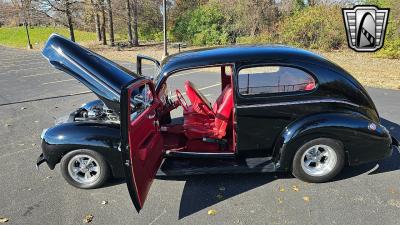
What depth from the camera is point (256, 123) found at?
4.49m

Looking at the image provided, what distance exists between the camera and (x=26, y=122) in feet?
25.6

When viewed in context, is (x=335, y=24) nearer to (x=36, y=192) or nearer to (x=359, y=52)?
(x=359, y=52)

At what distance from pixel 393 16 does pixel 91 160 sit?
17.0m

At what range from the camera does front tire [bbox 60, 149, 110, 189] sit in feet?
14.7

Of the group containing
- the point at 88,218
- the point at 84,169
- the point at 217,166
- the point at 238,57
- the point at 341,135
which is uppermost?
the point at 238,57

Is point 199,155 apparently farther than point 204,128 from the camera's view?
No

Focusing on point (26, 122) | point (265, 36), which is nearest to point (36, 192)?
point (26, 122)

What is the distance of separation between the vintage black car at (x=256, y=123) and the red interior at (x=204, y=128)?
6 cm

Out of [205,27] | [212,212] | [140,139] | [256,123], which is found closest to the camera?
[140,139]

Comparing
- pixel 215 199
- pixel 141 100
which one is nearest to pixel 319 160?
pixel 215 199

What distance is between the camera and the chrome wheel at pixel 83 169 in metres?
4.56

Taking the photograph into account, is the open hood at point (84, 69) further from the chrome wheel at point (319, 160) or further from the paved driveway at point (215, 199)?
the chrome wheel at point (319, 160)

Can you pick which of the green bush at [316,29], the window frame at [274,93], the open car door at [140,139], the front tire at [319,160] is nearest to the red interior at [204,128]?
the window frame at [274,93]

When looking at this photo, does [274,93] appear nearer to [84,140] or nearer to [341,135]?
[341,135]
